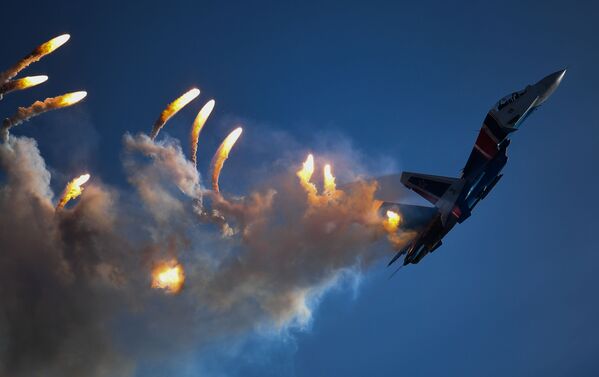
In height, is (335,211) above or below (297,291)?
above

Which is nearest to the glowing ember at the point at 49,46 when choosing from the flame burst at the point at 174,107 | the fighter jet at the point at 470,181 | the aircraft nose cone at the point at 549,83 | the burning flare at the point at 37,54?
the burning flare at the point at 37,54

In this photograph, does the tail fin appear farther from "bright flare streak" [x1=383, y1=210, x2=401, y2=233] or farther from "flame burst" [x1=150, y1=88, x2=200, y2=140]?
"flame burst" [x1=150, y1=88, x2=200, y2=140]

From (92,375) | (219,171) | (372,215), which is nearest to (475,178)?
(372,215)

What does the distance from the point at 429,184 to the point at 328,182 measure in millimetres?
12639

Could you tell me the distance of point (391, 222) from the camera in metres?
65.7

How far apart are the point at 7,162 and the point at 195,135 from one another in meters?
23.8

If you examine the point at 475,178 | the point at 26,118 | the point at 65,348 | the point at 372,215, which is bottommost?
the point at 475,178

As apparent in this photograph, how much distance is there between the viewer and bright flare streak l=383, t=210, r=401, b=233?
214 ft

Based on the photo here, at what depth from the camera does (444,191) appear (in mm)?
61406

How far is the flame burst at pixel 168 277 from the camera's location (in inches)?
2662

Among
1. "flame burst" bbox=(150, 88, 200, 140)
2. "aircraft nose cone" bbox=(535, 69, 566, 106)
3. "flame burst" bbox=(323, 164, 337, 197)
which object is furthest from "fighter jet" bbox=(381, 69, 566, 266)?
"flame burst" bbox=(150, 88, 200, 140)

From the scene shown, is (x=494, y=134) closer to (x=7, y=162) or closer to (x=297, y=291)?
(x=297, y=291)

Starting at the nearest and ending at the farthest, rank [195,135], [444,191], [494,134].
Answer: [494,134] → [444,191] → [195,135]

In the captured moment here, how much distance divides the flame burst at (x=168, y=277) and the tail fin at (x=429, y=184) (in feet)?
94.4
